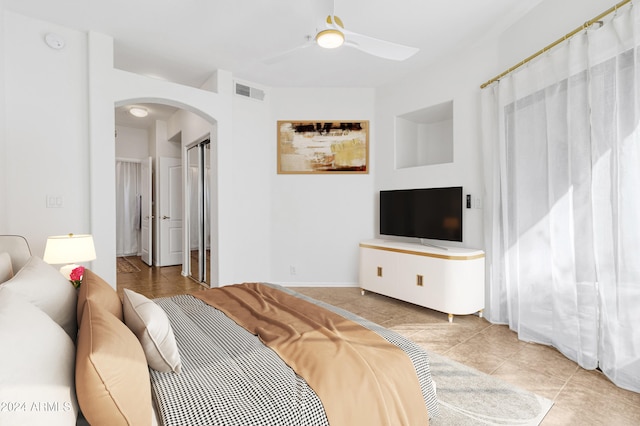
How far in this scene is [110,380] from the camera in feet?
2.79

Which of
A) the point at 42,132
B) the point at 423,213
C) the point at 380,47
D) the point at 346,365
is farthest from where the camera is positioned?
the point at 423,213

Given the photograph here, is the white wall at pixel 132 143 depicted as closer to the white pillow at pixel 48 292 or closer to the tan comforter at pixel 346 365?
the white pillow at pixel 48 292

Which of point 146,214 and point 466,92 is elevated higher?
point 466,92

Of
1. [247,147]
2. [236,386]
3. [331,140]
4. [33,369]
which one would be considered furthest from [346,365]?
[331,140]

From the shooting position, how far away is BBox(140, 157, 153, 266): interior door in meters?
6.50

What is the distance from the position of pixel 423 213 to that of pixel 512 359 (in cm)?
183

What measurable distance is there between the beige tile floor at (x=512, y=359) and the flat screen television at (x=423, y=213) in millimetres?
863

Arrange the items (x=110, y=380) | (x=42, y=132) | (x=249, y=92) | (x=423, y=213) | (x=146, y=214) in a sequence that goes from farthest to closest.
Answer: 1. (x=146, y=214)
2. (x=249, y=92)
3. (x=423, y=213)
4. (x=42, y=132)
5. (x=110, y=380)

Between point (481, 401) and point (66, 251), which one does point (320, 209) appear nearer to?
point (66, 251)

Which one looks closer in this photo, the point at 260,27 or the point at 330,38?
the point at 330,38

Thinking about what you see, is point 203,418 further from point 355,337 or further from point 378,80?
point 378,80

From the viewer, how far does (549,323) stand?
2.62 metres

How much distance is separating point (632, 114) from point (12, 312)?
3045 mm

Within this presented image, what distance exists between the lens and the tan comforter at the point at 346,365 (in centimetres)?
116
